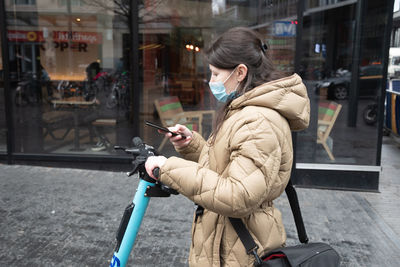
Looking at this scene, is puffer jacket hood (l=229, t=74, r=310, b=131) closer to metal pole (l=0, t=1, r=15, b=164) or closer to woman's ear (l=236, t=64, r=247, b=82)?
woman's ear (l=236, t=64, r=247, b=82)

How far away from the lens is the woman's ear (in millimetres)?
1898

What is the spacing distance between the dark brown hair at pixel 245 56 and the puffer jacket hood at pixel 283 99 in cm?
7

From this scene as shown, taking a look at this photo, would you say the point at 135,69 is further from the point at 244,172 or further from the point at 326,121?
the point at 244,172

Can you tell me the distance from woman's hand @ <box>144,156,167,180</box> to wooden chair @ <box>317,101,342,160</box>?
4.82m

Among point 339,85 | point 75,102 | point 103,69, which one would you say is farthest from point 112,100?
point 339,85

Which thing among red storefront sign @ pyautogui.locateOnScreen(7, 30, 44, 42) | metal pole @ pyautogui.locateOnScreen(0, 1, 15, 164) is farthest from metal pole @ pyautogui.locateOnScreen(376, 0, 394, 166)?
metal pole @ pyautogui.locateOnScreen(0, 1, 15, 164)

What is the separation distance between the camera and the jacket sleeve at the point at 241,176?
171 centimetres

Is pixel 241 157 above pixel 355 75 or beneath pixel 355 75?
beneath

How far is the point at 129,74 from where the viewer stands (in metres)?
7.03

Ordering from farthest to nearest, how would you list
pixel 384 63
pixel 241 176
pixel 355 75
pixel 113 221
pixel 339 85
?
pixel 339 85 → pixel 355 75 → pixel 384 63 → pixel 113 221 → pixel 241 176

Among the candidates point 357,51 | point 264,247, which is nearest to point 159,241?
point 264,247

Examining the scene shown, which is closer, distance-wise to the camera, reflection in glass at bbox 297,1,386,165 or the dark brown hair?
the dark brown hair

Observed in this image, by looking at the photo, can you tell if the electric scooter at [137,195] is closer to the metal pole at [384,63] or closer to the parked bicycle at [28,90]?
the metal pole at [384,63]

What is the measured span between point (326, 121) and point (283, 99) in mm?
4787
